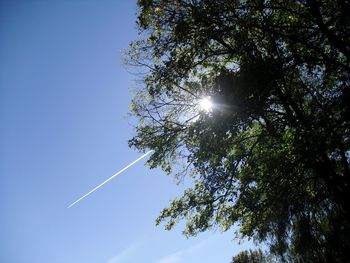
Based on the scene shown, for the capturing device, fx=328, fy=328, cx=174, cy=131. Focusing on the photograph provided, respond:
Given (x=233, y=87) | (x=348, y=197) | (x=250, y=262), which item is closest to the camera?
(x=233, y=87)

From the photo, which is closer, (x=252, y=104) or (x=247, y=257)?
(x=252, y=104)

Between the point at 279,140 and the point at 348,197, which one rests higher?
the point at 279,140

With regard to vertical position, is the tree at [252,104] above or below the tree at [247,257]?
below

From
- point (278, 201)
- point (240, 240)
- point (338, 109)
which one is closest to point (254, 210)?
point (278, 201)

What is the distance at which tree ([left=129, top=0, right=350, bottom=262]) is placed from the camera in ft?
30.0

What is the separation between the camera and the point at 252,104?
9414 millimetres

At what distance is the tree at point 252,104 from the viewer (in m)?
9.13

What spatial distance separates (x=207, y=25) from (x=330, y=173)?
768 cm

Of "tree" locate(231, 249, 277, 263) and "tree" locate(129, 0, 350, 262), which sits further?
"tree" locate(231, 249, 277, 263)

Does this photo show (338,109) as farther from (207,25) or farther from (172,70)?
(172,70)

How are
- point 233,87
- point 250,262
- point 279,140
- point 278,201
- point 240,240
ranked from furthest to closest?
1. point 250,262
2. point 240,240
3. point 279,140
4. point 278,201
5. point 233,87

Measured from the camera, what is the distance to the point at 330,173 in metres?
12.7

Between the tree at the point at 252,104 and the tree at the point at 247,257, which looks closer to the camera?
the tree at the point at 252,104

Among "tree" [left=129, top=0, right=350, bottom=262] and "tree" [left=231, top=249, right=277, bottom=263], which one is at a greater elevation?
"tree" [left=231, top=249, right=277, bottom=263]
